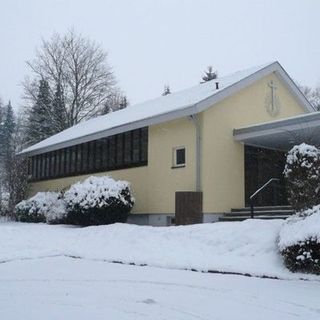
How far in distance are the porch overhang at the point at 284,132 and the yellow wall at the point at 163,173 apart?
1.95 meters

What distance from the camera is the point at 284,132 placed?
53.9 ft

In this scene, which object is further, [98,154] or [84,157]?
[84,157]

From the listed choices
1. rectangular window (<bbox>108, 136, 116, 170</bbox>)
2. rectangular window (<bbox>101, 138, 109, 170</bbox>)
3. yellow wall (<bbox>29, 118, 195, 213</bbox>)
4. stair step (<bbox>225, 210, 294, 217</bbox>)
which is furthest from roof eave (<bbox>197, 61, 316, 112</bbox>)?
rectangular window (<bbox>101, 138, 109, 170</bbox>)

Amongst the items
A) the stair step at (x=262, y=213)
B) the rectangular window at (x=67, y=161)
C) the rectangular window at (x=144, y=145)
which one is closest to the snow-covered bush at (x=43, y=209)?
the rectangular window at (x=67, y=161)

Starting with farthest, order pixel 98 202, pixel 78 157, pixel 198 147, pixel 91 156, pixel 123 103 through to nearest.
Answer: pixel 123 103, pixel 78 157, pixel 91 156, pixel 98 202, pixel 198 147

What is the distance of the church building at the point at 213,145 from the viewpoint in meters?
17.0

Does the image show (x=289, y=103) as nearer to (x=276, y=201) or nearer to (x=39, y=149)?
(x=276, y=201)

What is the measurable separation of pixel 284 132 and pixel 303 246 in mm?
8109

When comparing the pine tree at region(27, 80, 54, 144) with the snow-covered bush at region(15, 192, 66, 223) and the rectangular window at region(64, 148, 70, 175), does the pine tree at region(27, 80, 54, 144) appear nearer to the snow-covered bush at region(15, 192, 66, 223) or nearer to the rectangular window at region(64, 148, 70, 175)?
the rectangular window at region(64, 148, 70, 175)

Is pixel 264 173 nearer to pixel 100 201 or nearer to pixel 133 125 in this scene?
pixel 133 125

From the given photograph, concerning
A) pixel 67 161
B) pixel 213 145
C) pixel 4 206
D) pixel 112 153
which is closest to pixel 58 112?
pixel 4 206

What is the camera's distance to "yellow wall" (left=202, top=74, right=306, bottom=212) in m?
17.1

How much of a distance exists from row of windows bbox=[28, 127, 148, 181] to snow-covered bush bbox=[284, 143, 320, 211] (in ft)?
26.1

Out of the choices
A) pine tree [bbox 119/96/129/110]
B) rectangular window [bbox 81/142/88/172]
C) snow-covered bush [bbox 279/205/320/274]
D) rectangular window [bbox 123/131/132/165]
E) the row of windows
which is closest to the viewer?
snow-covered bush [bbox 279/205/320/274]
